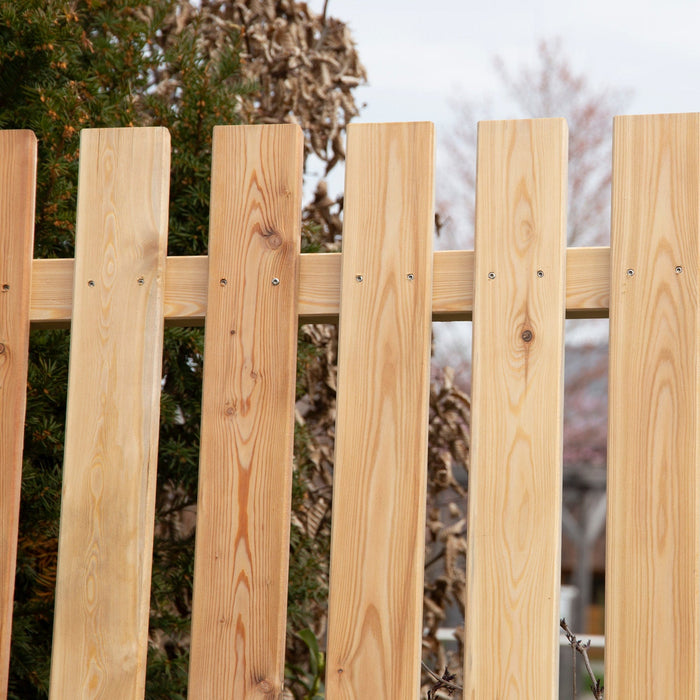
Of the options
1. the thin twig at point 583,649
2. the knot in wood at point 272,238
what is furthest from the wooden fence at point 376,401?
the thin twig at point 583,649

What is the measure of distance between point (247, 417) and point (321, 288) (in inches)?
10.0

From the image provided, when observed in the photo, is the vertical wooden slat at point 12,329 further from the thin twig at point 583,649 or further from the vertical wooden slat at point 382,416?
the thin twig at point 583,649

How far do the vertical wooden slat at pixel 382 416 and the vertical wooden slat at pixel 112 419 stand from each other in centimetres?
34

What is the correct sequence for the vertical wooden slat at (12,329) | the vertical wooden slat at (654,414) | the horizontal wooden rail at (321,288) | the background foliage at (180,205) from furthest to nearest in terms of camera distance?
1. the background foliage at (180,205)
2. the vertical wooden slat at (12,329)
3. the horizontal wooden rail at (321,288)
4. the vertical wooden slat at (654,414)

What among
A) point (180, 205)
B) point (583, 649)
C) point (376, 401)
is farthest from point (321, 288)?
point (180, 205)

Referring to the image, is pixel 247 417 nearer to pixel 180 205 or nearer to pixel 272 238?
pixel 272 238

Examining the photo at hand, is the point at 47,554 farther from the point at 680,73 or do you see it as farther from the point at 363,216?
the point at 680,73

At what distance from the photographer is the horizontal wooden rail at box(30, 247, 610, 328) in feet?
4.88

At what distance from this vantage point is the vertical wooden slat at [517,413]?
1409 millimetres

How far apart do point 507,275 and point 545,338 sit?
0.40 ft

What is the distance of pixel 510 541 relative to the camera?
1.43 meters

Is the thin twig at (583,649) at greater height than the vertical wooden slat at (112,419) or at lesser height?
lesser

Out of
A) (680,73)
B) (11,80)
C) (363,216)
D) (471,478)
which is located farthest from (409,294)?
(680,73)

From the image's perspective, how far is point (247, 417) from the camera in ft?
5.04
